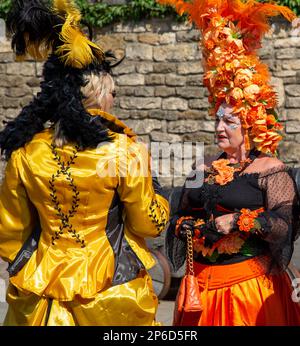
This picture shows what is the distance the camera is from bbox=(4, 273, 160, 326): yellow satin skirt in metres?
3.29

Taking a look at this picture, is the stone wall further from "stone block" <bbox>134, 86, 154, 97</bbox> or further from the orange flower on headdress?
the orange flower on headdress

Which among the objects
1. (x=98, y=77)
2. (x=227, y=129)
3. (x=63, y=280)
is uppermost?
(x=98, y=77)

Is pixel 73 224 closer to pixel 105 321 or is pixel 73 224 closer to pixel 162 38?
pixel 105 321

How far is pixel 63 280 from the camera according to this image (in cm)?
328

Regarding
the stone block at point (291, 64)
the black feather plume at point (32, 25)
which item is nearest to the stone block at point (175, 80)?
the stone block at point (291, 64)

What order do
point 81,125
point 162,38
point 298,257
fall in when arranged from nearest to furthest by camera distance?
point 81,125 < point 298,257 < point 162,38

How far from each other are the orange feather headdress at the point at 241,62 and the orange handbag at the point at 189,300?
67cm

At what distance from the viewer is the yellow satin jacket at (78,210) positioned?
328 centimetres

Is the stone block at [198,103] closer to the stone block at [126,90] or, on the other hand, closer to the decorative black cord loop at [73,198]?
the stone block at [126,90]

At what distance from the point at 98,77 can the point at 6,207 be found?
2.30 feet

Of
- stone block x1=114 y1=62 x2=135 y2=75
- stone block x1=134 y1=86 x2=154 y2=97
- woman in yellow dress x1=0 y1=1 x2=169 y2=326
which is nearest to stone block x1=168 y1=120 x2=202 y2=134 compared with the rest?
stone block x1=134 y1=86 x2=154 y2=97

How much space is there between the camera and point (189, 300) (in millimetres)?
3852

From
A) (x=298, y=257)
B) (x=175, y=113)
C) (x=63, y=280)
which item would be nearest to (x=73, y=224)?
(x=63, y=280)

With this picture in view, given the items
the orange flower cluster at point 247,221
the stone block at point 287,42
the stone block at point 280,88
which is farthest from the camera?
the stone block at point 280,88
